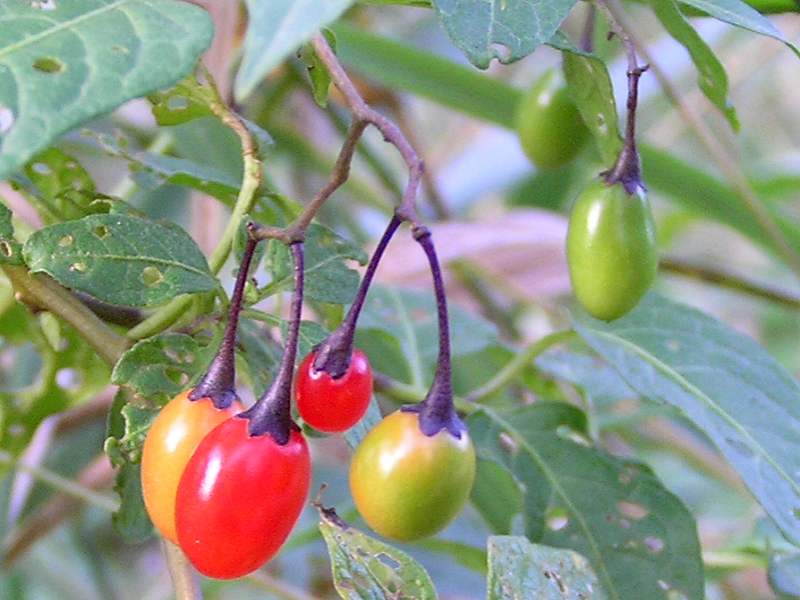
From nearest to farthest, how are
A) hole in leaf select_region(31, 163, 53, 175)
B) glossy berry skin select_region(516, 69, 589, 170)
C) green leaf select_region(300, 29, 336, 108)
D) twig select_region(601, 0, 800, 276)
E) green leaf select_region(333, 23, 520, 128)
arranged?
green leaf select_region(300, 29, 336, 108), hole in leaf select_region(31, 163, 53, 175), glossy berry skin select_region(516, 69, 589, 170), twig select_region(601, 0, 800, 276), green leaf select_region(333, 23, 520, 128)

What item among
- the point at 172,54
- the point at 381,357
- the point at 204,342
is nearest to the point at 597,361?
the point at 381,357

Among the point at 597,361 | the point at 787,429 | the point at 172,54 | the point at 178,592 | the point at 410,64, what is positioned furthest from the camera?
the point at 410,64

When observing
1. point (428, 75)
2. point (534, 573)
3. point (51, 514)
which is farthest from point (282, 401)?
point (428, 75)

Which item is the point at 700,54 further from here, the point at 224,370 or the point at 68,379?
the point at 68,379

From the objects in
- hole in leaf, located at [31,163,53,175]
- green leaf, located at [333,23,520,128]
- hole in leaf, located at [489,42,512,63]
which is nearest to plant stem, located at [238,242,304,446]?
hole in leaf, located at [489,42,512,63]

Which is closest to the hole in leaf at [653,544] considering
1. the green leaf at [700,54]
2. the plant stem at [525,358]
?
the plant stem at [525,358]

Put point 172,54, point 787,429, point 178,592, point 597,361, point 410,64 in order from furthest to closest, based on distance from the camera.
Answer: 1. point 410,64
2. point 597,361
3. point 787,429
4. point 178,592
5. point 172,54

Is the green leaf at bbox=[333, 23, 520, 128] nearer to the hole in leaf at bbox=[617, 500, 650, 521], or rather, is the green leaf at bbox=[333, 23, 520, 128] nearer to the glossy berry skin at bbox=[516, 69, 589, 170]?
the glossy berry skin at bbox=[516, 69, 589, 170]

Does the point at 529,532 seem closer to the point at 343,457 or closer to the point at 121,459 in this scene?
the point at 121,459
